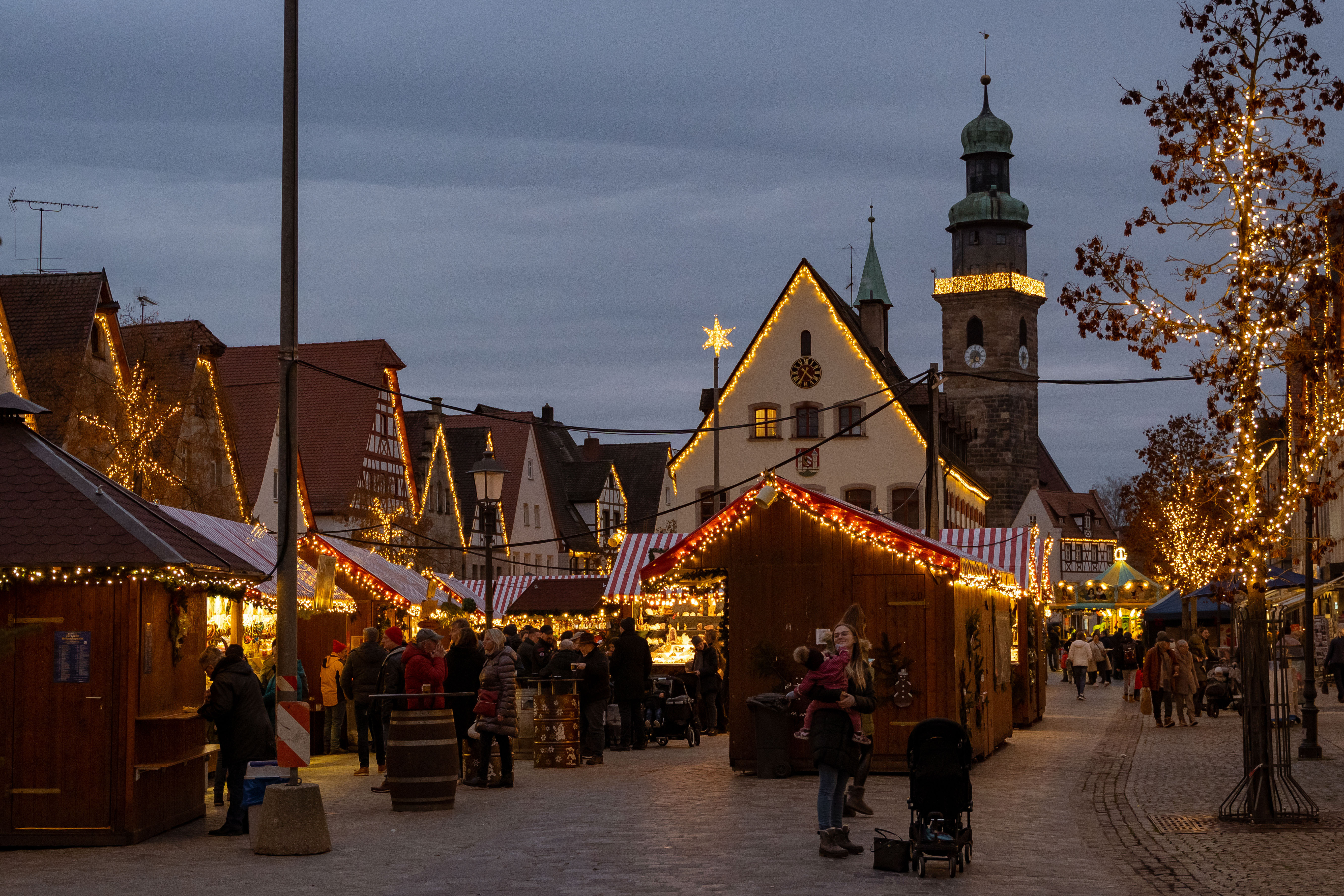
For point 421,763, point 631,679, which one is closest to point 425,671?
point 421,763

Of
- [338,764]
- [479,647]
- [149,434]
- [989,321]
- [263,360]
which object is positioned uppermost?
[989,321]

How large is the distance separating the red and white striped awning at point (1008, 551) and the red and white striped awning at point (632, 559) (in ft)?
16.4

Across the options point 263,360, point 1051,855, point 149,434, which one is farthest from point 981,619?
point 263,360

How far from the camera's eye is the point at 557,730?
67.4 feet

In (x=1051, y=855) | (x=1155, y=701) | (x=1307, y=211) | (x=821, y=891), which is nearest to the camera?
(x=821, y=891)

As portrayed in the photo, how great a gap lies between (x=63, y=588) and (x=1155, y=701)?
21177 mm

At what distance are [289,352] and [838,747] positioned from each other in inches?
206

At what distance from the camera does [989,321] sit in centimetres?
9069

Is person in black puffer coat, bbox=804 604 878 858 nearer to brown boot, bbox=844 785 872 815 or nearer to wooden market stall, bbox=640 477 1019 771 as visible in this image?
brown boot, bbox=844 785 872 815

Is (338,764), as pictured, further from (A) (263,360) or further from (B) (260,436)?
(A) (263,360)

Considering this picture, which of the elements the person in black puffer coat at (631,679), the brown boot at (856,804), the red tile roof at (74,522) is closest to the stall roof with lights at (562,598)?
the person in black puffer coat at (631,679)

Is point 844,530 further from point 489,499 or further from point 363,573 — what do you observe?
point 363,573

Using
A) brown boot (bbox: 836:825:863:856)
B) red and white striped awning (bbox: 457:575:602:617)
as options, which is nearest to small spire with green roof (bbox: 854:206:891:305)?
red and white striped awning (bbox: 457:575:602:617)

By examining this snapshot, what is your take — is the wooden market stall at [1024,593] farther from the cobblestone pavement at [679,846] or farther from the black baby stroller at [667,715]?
the cobblestone pavement at [679,846]
